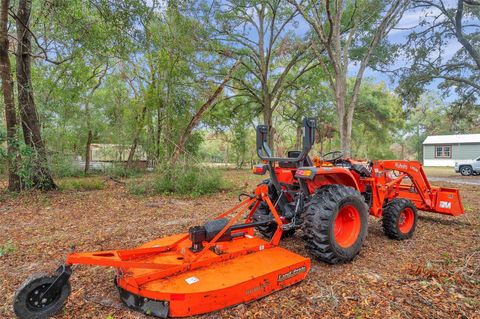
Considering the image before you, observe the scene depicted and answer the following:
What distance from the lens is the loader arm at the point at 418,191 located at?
16.1 feet

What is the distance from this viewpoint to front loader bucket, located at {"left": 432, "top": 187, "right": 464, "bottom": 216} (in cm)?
525

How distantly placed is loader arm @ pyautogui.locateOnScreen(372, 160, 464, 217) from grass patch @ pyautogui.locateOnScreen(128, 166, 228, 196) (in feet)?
18.1

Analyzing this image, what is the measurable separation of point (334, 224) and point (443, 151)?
37056mm

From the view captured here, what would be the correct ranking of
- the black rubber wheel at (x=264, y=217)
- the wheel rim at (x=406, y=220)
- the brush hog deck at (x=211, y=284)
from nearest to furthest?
the brush hog deck at (x=211, y=284), the black rubber wheel at (x=264, y=217), the wheel rim at (x=406, y=220)

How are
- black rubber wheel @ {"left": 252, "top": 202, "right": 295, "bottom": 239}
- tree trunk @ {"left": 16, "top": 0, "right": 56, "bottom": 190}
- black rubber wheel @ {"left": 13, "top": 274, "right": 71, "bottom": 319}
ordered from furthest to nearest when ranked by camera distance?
tree trunk @ {"left": 16, "top": 0, "right": 56, "bottom": 190}
black rubber wheel @ {"left": 252, "top": 202, "right": 295, "bottom": 239}
black rubber wheel @ {"left": 13, "top": 274, "right": 71, "bottom": 319}

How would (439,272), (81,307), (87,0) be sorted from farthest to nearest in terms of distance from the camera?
(87,0), (439,272), (81,307)

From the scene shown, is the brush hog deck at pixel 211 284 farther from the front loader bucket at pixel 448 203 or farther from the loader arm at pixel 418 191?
the front loader bucket at pixel 448 203

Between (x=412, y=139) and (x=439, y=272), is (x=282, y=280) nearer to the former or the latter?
(x=439, y=272)

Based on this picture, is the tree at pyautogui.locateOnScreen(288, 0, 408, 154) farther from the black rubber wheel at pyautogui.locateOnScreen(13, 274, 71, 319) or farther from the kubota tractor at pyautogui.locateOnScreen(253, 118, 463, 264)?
the black rubber wheel at pyautogui.locateOnScreen(13, 274, 71, 319)

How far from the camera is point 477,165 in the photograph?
19453 mm

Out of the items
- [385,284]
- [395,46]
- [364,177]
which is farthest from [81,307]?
[395,46]

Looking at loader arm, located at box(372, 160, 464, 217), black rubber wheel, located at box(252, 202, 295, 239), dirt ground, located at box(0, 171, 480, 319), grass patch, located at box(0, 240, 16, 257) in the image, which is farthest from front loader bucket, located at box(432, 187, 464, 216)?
grass patch, located at box(0, 240, 16, 257)

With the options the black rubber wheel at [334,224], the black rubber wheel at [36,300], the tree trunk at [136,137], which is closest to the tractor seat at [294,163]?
the black rubber wheel at [334,224]

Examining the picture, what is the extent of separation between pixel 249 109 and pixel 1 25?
56.4 feet
